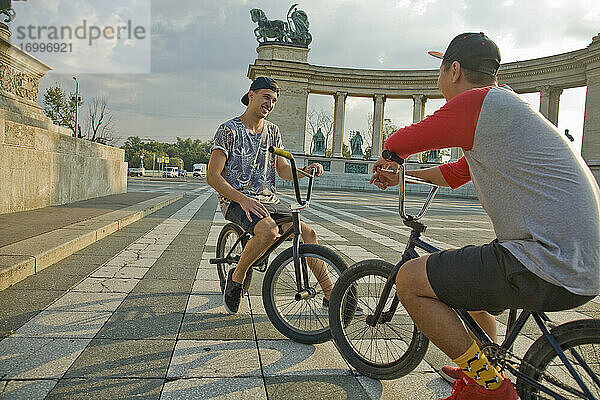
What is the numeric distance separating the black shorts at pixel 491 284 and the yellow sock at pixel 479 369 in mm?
207

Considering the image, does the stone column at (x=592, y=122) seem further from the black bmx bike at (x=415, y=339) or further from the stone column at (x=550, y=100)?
the black bmx bike at (x=415, y=339)

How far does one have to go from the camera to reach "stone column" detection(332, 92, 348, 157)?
49812 millimetres

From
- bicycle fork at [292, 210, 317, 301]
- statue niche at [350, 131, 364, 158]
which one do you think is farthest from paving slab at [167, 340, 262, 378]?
statue niche at [350, 131, 364, 158]

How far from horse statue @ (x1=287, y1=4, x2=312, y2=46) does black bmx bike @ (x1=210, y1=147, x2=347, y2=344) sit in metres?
49.5

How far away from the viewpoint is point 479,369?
83.3 inches

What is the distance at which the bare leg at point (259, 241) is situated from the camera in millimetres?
3475

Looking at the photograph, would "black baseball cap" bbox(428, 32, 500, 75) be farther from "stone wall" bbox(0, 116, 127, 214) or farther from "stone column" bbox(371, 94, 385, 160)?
"stone column" bbox(371, 94, 385, 160)


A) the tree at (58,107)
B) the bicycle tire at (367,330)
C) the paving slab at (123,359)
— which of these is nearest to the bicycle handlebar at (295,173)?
the bicycle tire at (367,330)

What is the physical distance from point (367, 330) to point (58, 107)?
135 ft

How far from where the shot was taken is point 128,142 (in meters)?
122

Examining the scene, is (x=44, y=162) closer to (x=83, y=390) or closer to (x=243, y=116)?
(x=243, y=116)

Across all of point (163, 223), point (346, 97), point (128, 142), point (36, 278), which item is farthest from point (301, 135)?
point (128, 142)

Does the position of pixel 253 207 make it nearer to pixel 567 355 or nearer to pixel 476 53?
pixel 476 53

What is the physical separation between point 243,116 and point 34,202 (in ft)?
23.3
